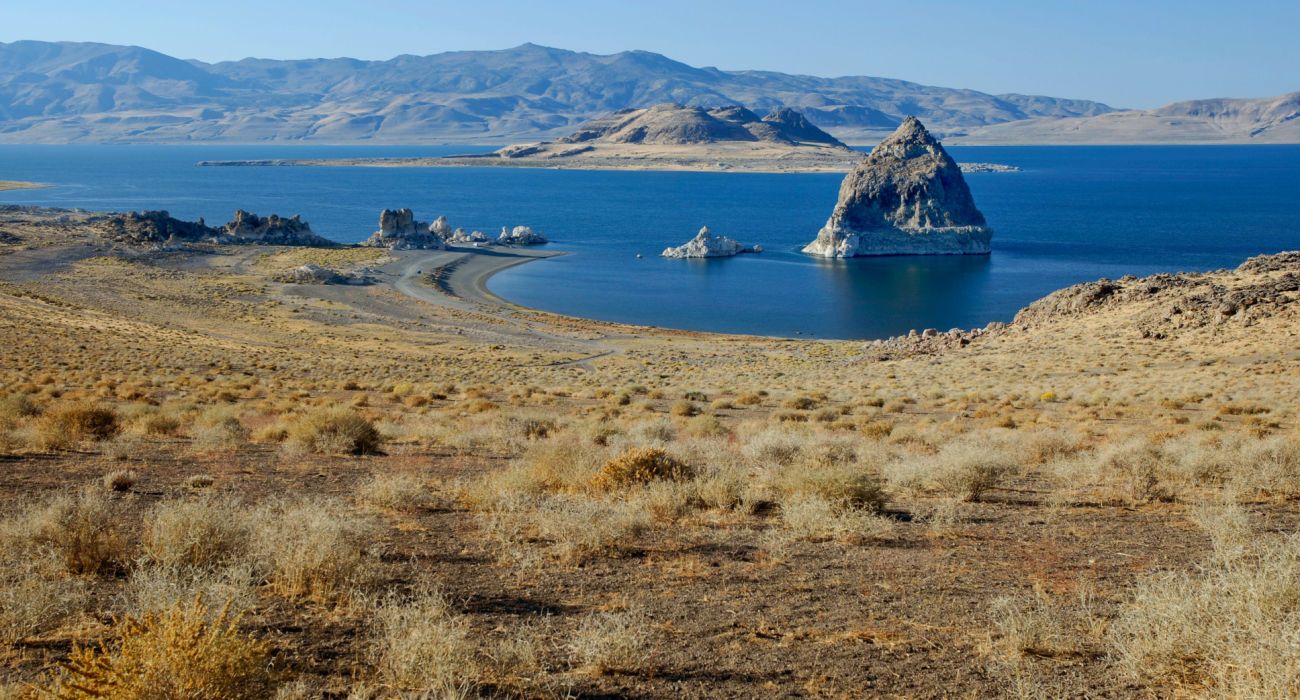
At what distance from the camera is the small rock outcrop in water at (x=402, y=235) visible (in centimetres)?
9488

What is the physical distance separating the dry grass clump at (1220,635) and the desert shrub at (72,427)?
1346cm

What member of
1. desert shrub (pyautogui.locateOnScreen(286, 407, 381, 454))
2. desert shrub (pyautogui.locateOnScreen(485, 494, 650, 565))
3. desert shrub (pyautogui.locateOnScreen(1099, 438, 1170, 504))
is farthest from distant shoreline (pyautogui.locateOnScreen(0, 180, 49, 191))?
desert shrub (pyautogui.locateOnScreen(1099, 438, 1170, 504))

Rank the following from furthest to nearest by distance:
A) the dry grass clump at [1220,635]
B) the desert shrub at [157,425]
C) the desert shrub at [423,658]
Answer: the desert shrub at [157,425]
the desert shrub at [423,658]
the dry grass clump at [1220,635]

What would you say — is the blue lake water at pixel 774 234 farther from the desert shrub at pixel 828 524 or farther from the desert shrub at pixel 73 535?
the desert shrub at pixel 73 535

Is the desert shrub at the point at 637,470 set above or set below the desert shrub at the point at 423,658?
below

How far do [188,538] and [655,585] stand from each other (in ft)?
12.4

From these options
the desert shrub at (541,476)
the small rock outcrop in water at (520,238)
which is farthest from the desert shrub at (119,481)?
the small rock outcrop in water at (520,238)

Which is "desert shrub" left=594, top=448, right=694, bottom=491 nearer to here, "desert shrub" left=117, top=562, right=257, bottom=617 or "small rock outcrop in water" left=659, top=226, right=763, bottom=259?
"desert shrub" left=117, top=562, right=257, bottom=617

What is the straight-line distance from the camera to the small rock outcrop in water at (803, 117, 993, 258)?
96188 mm

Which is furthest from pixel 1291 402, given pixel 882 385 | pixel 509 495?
pixel 509 495

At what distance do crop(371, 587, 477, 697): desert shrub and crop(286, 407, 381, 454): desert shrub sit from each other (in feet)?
28.2

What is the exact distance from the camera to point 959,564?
827cm

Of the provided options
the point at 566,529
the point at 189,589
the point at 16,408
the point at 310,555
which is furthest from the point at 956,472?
the point at 16,408

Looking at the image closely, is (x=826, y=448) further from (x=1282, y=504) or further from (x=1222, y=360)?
(x=1222, y=360)
